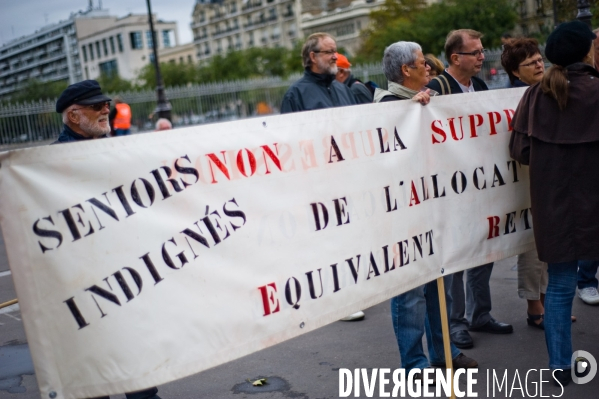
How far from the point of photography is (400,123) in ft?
11.8

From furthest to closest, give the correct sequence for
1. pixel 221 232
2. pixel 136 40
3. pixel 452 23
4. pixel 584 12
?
pixel 136 40 → pixel 452 23 → pixel 584 12 → pixel 221 232

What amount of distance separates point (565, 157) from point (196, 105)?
26595mm

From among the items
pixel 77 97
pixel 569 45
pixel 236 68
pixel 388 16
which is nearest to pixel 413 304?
pixel 569 45

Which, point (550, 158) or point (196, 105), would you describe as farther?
point (196, 105)

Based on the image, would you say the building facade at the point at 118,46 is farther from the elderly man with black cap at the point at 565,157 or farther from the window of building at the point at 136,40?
the elderly man with black cap at the point at 565,157

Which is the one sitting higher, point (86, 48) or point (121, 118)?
point (86, 48)

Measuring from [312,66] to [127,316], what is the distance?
11.1 feet

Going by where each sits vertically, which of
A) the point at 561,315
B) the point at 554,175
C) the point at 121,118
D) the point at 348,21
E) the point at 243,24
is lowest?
the point at 561,315

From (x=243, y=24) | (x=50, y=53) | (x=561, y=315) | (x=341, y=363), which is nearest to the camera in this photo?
(x=561, y=315)

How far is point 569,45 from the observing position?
3.71 meters

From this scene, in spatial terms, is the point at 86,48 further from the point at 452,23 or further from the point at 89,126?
the point at 89,126

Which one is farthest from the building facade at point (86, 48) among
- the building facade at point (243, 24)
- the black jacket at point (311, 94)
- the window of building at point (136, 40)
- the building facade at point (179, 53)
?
the black jacket at point (311, 94)

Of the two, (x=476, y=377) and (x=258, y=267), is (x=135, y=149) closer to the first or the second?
(x=258, y=267)

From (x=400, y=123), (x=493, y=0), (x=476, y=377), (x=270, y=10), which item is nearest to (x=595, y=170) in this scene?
(x=400, y=123)
